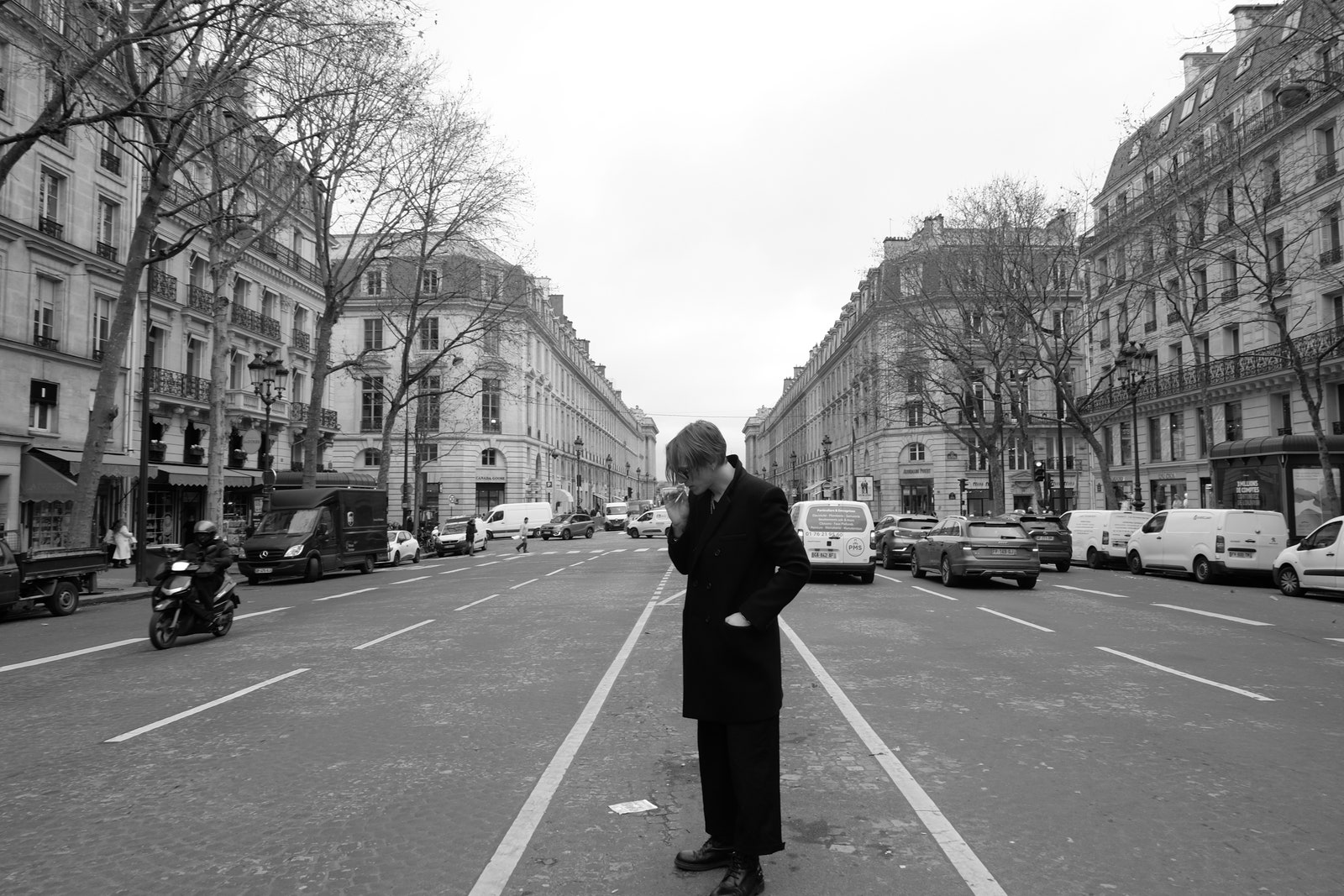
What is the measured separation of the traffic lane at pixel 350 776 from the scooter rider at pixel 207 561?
10.6 feet

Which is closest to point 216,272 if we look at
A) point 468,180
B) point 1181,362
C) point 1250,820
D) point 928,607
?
point 468,180

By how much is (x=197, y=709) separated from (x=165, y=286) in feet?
99.6

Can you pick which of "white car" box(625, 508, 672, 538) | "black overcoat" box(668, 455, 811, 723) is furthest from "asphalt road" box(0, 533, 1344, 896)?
"white car" box(625, 508, 672, 538)

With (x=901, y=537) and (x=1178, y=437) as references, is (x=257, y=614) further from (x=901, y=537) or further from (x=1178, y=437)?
(x=1178, y=437)

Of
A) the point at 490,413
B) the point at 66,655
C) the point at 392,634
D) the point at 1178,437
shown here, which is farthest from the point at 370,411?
the point at 66,655

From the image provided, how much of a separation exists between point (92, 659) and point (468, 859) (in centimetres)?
832

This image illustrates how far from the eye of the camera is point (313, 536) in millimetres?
23047

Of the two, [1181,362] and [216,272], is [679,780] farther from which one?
[1181,362]

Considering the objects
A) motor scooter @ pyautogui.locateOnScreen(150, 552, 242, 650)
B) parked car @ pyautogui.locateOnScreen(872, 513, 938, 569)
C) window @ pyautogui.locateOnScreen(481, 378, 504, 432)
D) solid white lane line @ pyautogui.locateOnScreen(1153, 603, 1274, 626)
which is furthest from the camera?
window @ pyautogui.locateOnScreen(481, 378, 504, 432)

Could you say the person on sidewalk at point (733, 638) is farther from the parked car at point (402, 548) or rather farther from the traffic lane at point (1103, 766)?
the parked car at point (402, 548)

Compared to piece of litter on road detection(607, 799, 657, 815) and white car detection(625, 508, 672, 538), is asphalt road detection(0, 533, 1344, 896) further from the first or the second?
white car detection(625, 508, 672, 538)

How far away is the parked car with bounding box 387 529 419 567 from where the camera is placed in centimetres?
3003

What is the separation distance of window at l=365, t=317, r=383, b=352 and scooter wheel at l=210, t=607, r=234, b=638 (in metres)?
54.7

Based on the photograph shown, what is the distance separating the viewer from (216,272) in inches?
939
